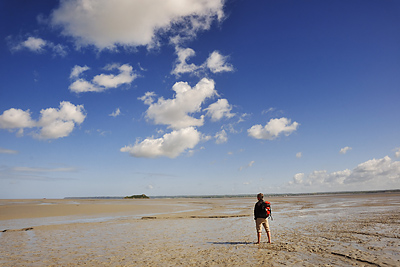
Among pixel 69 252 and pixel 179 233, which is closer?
pixel 69 252

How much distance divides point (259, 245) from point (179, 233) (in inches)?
228

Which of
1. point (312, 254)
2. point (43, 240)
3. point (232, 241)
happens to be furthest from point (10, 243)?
point (312, 254)

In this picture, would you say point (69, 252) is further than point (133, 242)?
No

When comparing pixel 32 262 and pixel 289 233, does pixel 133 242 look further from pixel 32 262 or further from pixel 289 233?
pixel 289 233

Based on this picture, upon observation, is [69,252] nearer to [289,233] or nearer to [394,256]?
[289,233]

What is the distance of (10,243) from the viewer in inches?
516

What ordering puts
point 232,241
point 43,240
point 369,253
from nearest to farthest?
point 369,253 → point 232,241 → point 43,240

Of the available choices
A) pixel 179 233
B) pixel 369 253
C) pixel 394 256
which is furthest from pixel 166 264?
pixel 394 256

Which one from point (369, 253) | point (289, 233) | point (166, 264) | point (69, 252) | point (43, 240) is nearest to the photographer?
point (166, 264)

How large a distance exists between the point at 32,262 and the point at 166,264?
537 cm

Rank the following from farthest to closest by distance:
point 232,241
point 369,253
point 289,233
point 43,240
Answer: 1. point 289,233
2. point 43,240
3. point 232,241
4. point 369,253

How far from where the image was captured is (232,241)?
12.9m

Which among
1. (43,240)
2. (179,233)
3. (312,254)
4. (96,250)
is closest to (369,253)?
(312,254)

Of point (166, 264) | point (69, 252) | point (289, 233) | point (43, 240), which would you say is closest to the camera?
point (166, 264)
